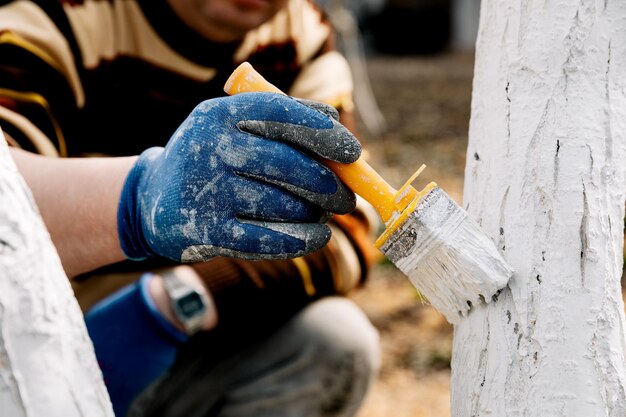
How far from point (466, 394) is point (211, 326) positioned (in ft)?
3.59

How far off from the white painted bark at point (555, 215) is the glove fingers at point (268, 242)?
11.5 inches

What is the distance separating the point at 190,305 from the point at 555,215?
1208 mm

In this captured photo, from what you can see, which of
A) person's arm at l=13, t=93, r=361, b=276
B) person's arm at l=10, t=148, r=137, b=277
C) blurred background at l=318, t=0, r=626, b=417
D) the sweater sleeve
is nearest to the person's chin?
the sweater sleeve

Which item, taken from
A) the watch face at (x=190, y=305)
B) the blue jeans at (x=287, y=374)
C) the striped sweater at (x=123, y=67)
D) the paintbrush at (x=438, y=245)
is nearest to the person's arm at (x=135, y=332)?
the watch face at (x=190, y=305)

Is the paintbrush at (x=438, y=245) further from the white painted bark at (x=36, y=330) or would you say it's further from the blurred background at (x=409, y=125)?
the blurred background at (x=409, y=125)

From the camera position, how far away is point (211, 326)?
211cm

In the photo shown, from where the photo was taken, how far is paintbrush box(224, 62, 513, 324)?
3.54 ft

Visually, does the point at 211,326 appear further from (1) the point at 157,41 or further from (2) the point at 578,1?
(2) the point at 578,1

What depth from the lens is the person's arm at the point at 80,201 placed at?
1.37m

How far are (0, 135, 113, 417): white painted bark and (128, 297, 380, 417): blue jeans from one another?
1333mm

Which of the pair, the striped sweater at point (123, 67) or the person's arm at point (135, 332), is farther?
the person's arm at point (135, 332)

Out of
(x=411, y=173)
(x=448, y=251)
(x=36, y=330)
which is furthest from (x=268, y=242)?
(x=411, y=173)

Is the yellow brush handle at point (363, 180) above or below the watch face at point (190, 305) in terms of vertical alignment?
→ above

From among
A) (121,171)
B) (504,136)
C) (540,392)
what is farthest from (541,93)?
(121,171)
